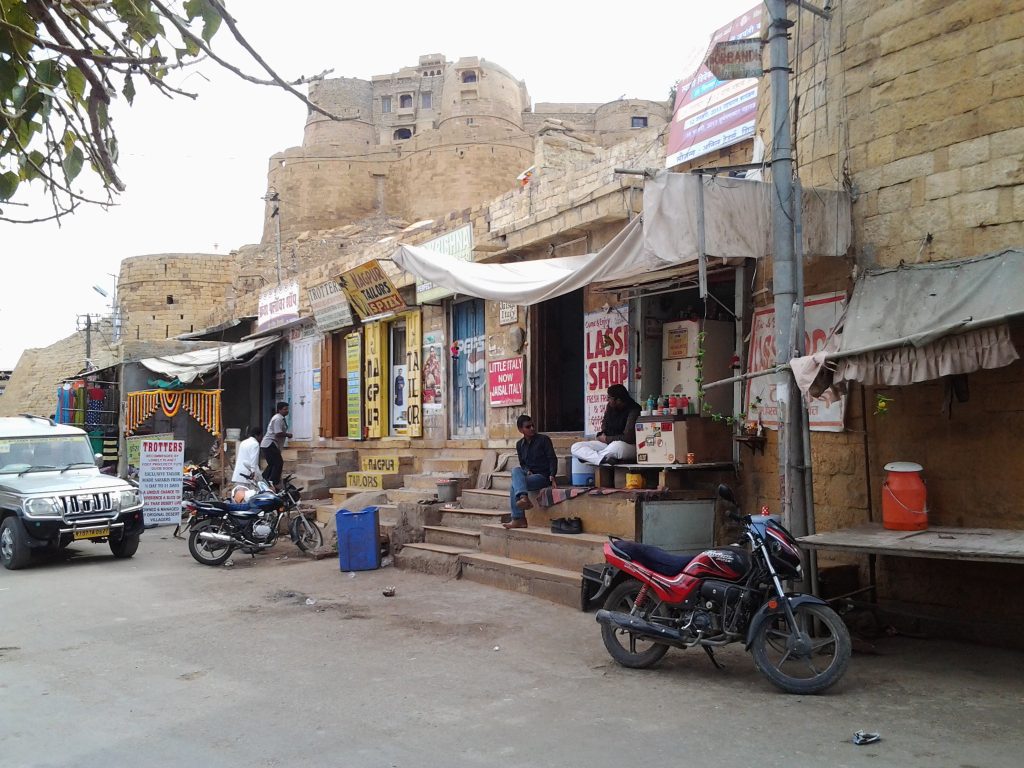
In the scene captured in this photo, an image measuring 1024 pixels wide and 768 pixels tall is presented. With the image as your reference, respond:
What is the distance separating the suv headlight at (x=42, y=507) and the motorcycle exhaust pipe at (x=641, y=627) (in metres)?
7.64

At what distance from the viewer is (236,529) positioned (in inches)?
421

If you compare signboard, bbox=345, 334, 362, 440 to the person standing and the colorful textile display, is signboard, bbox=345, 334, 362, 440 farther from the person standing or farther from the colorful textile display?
the colorful textile display

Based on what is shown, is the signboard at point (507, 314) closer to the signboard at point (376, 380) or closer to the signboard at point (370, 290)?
the signboard at point (370, 290)

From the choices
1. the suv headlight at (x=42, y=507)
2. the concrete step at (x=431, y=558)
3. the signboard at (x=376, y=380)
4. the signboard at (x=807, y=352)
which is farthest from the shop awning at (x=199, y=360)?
the signboard at (x=807, y=352)

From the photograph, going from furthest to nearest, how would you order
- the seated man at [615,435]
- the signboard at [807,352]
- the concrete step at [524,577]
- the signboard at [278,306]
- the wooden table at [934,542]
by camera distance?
1. the signboard at [278,306]
2. the seated man at [615,435]
3. the concrete step at [524,577]
4. the signboard at [807,352]
5. the wooden table at [934,542]

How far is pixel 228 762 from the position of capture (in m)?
4.02

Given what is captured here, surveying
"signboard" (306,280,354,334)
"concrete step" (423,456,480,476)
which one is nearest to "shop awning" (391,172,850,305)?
"concrete step" (423,456,480,476)

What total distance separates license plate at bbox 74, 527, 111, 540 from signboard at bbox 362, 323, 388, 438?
4962 mm

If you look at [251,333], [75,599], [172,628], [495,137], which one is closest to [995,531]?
[172,628]

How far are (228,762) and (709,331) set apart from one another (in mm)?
6360

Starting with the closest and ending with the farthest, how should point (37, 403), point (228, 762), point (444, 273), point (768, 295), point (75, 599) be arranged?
point (228, 762) < point (768, 295) < point (75, 599) < point (444, 273) < point (37, 403)

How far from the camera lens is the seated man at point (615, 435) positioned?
8648 millimetres

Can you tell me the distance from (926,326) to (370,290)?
9.99 m

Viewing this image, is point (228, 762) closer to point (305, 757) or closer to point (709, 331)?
point (305, 757)
